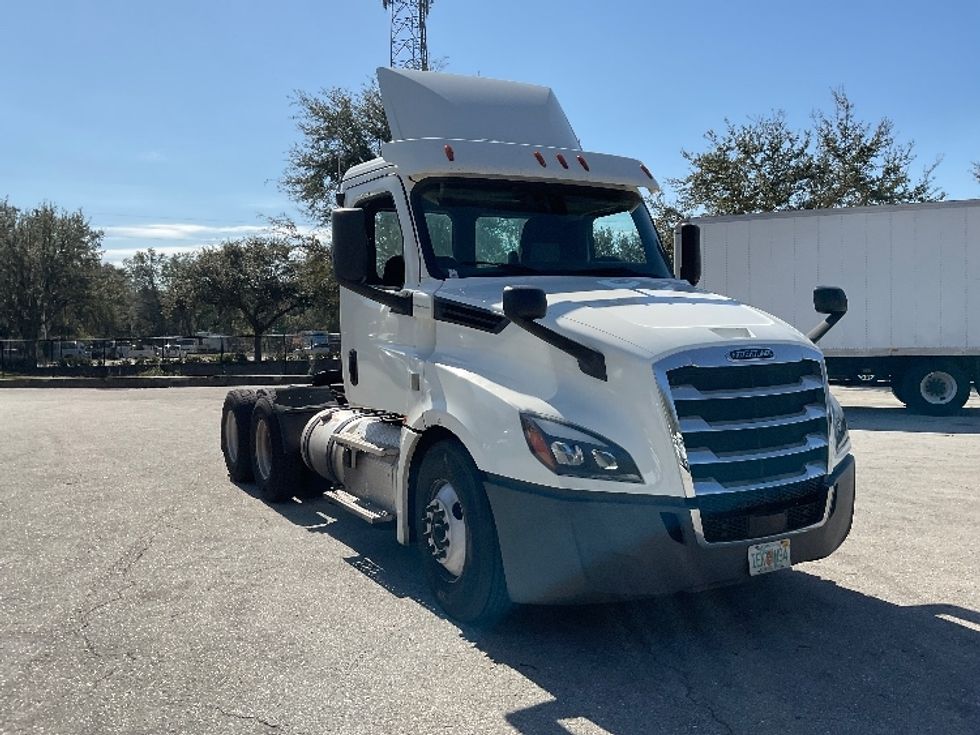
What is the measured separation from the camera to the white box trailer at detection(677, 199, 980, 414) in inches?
639

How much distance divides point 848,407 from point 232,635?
16543 mm

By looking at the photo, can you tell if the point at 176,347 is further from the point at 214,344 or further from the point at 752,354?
the point at 752,354

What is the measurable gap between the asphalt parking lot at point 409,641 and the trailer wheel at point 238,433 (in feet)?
4.29

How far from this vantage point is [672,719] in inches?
148

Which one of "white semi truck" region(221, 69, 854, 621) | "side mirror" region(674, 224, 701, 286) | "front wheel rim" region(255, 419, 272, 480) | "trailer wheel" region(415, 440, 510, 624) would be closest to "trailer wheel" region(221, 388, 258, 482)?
"front wheel rim" region(255, 419, 272, 480)

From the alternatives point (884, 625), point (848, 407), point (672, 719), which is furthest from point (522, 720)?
point (848, 407)

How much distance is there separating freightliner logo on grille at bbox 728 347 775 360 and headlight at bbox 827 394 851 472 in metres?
0.59

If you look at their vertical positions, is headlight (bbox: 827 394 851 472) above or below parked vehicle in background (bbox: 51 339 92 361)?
above

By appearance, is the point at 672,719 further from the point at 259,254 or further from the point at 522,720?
the point at 259,254

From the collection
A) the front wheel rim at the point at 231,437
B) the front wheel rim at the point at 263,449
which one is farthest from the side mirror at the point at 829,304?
the front wheel rim at the point at 231,437

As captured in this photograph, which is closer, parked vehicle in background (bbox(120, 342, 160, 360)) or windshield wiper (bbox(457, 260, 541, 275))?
windshield wiper (bbox(457, 260, 541, 275))

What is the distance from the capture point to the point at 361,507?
630 cm

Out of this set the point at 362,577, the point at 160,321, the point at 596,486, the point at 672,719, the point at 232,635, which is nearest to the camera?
the point at 672,719

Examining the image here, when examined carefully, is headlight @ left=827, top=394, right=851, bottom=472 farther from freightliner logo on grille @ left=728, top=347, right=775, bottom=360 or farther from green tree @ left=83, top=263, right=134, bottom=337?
green tree @ left=83, top=263, right=134, bottom=337
